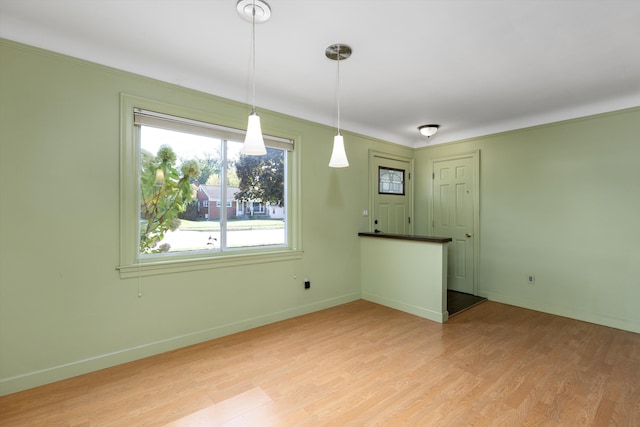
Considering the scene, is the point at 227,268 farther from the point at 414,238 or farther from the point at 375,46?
the point at 375,46

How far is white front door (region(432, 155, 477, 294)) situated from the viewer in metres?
4.57

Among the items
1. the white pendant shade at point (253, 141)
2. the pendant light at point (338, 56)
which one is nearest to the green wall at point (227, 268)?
the pendant light at point (338, 56)

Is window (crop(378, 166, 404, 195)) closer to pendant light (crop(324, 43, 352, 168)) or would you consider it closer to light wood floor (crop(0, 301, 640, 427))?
pendant light (crop(324, 43, 352, 168))

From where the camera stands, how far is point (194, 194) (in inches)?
116

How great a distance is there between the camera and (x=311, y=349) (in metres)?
2.81

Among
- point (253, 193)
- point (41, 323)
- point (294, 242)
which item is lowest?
point (41, 323)

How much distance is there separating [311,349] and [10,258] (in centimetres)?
243

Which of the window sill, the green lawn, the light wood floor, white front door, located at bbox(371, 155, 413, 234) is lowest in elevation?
the light wood floor

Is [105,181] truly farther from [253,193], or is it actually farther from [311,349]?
[311,349]

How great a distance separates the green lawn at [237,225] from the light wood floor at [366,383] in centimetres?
113

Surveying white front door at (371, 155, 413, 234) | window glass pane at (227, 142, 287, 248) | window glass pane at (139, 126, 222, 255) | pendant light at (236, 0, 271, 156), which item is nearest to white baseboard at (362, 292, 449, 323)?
white front door at (371, 155, 413, 234)

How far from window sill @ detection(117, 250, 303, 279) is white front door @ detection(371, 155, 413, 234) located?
173 cm

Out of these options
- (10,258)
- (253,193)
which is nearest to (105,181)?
(10,258)

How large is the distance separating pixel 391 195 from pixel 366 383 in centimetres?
323
